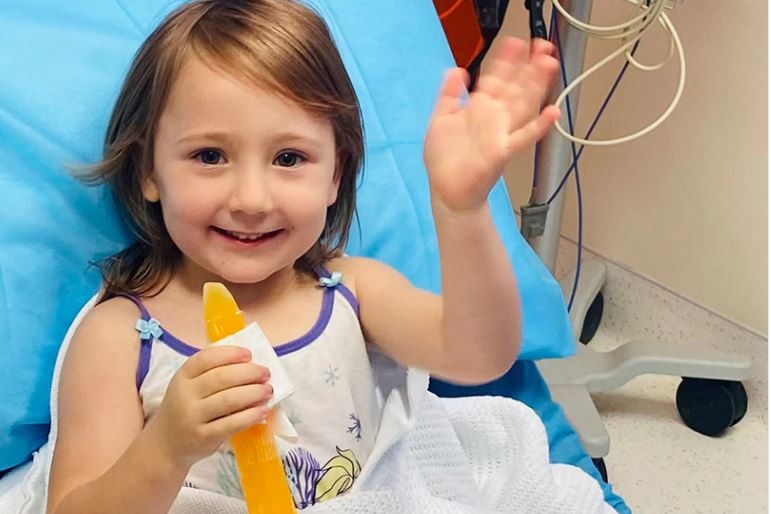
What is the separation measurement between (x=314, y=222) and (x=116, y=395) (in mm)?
199

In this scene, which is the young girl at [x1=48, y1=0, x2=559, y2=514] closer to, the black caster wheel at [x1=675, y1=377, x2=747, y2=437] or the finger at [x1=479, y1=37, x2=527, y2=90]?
the finger at [x1=479, y1=37, x2=527, y2=90]

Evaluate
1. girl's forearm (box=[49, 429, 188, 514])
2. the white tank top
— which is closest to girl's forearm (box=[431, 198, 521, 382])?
the white tank top

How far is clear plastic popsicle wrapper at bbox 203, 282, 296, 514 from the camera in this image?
2.05ft

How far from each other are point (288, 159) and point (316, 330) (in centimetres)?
15

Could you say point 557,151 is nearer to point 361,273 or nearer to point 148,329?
point 361,273

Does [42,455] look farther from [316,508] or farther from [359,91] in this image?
[359,91]

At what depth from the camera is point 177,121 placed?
75 cm

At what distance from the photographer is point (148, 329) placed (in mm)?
787

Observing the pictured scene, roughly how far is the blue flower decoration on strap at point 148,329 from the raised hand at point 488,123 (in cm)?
27

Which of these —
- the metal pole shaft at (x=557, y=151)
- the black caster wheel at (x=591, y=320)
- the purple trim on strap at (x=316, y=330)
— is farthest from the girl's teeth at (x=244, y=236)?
the black caster wheel at (x=591, y=320)

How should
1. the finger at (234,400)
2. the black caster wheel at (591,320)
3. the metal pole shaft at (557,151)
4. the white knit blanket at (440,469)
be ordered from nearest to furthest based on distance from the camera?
the finger at (234,400) → the white knit blanket at (440,469) → the metal pole shaft at (557,151) → the black caster wheel at (591,320)

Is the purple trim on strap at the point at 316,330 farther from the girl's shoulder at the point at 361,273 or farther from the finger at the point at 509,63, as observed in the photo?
the finger at the point at 509,63

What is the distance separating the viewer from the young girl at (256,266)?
636 mm

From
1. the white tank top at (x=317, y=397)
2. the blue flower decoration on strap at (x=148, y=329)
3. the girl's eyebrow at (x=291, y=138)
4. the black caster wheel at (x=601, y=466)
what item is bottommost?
the black caster wheel at (x=601, y=466)
